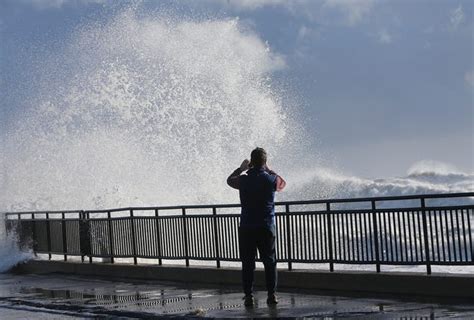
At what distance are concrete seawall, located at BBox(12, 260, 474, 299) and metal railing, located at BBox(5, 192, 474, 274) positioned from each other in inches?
12.0

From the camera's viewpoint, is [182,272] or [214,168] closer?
[182,272]

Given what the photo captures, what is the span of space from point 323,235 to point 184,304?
2783 mm

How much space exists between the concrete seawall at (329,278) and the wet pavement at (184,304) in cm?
44

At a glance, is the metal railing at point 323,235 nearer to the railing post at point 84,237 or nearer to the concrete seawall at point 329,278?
the railing post at point 84,237

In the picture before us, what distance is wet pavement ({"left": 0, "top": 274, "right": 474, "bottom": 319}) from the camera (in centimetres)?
1216

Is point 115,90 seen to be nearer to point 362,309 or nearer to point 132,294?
point 132,294

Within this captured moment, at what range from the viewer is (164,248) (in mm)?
19719

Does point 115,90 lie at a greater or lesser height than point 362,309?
greater

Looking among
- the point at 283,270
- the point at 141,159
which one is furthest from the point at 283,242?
the point at 141,159

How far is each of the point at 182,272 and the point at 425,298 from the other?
628 cm

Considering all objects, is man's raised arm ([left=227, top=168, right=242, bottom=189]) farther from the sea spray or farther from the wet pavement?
the sea spray

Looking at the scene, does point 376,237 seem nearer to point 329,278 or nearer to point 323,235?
point 329,278

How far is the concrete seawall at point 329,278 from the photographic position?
13.4 meters

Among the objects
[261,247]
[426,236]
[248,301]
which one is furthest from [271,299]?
[426,236]
